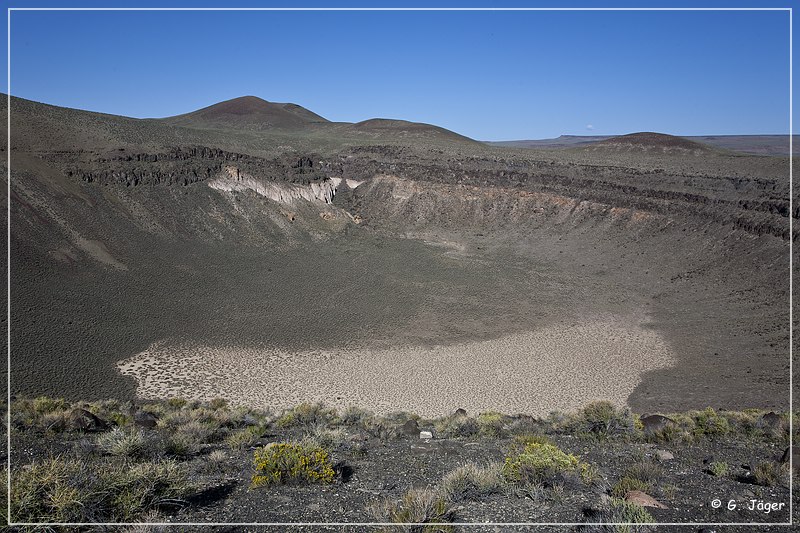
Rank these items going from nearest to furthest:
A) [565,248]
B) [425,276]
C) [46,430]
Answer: [46,430] → [425,276] → [565,248]

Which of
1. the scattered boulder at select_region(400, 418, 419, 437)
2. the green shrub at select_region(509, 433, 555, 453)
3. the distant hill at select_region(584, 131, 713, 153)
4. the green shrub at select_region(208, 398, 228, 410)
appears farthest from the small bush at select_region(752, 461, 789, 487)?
the distant hill at select_region(584, 131, 713, 153)

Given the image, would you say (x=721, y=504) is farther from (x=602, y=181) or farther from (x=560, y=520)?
(x=602, y=181)

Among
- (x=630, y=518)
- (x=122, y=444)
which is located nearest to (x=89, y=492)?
(x=122, y=444)

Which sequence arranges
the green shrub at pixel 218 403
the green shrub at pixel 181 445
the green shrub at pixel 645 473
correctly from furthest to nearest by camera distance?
the green shrub at pixel 218 403 → the green shrub at pixel 181 445 → the green shrub at pixel 645 473

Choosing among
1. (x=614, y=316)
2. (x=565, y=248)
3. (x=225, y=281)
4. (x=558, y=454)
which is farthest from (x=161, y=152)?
(x=558, y=454)

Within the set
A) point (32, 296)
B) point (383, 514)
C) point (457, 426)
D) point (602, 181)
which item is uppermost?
point (602, 181)

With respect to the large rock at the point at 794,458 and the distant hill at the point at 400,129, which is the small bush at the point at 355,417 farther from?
the distant hill at the point at 400,129

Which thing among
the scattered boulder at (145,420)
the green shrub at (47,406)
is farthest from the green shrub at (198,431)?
the green shrub at (47,406)
